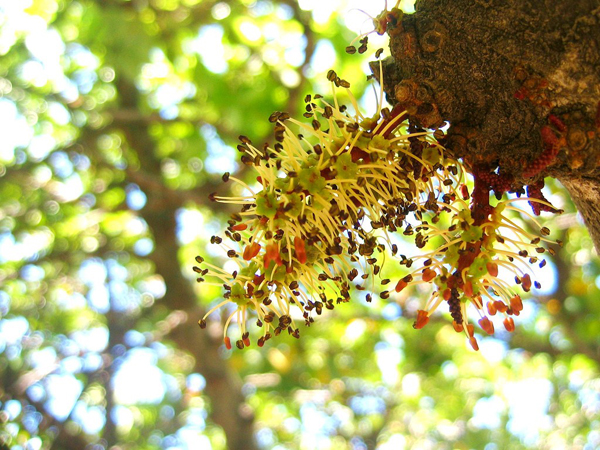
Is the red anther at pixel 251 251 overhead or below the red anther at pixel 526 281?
Answer: below

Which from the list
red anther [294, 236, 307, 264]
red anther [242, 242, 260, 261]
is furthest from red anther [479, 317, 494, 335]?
red anther [242, 242, 260, 261]

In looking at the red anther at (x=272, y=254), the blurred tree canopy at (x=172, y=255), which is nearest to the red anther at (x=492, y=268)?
the red anther at (x=272, y=254)

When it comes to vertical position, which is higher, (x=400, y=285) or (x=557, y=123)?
(x=557, y=123)

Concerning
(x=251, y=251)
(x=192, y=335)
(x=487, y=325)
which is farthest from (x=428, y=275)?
(x=192, y=335)

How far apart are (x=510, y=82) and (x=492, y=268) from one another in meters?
0.44

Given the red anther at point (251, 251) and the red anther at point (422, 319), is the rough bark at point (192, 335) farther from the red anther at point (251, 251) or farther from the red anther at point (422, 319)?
the red anther at point (422, 319)

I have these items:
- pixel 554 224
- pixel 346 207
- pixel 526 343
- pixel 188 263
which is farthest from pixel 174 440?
pixel 346 207

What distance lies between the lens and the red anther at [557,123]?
1182mm

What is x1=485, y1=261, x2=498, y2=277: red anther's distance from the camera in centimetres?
135

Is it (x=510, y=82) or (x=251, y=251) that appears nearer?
(x=510, y=82)

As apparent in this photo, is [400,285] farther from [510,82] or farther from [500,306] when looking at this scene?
[510,82]

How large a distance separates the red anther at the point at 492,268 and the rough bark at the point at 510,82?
7.7 inches

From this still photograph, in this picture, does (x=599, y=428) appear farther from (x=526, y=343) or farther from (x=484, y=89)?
(x=484, y=89)

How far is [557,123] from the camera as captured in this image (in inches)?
46.8
